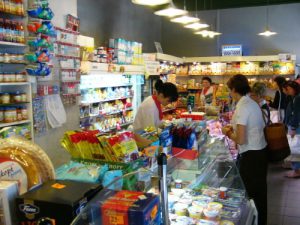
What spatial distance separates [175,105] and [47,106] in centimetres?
586

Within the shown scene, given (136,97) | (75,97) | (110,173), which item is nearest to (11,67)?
(75,97)

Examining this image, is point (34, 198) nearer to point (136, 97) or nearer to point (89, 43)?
point (89, 43)

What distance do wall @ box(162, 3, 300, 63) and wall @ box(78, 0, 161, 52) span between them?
1.21 meters

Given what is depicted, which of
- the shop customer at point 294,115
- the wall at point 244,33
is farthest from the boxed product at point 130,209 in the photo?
the wall at point 244,33

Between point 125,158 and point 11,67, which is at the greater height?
point 11,67

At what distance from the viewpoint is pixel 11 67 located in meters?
4.55

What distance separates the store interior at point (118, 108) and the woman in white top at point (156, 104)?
1.26ft

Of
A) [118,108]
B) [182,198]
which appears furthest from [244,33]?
[182,198]

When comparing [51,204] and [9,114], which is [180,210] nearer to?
[51,204]

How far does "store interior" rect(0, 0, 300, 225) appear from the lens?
4.65ft

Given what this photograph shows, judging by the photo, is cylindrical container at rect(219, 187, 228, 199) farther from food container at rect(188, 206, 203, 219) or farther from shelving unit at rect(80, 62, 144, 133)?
shelving unit at rect(80, 62, 144, 133)

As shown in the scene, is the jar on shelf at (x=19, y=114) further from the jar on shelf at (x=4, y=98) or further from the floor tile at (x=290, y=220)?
the floor tile at (x=290, y=220)

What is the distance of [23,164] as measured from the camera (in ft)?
4.83

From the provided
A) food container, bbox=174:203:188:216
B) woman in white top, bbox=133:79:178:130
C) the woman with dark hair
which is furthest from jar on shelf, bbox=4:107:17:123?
the woman with dark hair
